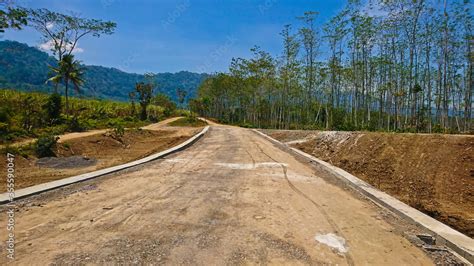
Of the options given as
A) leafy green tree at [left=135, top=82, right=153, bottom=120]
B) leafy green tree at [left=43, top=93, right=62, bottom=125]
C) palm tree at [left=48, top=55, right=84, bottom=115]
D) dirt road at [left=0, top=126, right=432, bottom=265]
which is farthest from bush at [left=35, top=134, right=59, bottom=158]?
leafy green tree at [left=135, top=82, right=153, bottom=120]

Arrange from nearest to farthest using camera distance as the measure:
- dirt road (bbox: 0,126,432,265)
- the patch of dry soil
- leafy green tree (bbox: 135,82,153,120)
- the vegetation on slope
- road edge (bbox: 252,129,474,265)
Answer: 1. dirt road (bbox: 0,126,432,265)
2. road edge (bbox: 252,129,474,265)
3. the patch of dry soil
4. the vegetation on slope
5. leafy green tree (bbox: 135,82,153,120)

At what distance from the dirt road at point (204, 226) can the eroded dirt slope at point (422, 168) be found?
2.42 meters

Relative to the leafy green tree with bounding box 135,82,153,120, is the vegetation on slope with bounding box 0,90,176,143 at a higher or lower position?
lower

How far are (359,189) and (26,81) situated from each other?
195m

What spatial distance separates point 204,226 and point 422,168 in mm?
7527

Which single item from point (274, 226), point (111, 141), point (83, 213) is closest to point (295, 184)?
point (274, 226)

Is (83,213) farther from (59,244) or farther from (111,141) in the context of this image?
(111,141)

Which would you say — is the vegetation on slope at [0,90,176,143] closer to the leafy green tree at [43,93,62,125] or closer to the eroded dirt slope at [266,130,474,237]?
the leafy green tree at [43,93,62,125]

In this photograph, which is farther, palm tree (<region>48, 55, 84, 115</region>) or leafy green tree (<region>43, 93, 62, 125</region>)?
palm tree (<region>48, 55, 84, 115</region>)

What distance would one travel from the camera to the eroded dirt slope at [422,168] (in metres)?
6.82

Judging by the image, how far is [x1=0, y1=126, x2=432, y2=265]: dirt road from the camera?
3.18 m

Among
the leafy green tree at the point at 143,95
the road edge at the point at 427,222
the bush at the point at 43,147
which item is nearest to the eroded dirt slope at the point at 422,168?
the road edge at the point at 427,222

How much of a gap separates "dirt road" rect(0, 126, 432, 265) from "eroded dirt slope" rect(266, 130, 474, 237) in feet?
7.93

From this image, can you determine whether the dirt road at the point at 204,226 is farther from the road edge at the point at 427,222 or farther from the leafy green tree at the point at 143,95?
the leafy green tree at the point at 143,95
